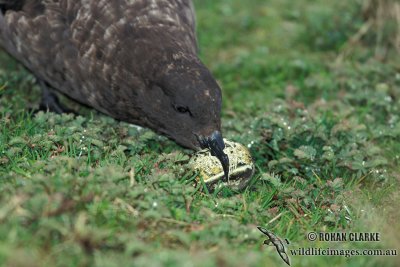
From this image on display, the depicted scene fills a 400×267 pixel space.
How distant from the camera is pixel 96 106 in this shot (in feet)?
18.2

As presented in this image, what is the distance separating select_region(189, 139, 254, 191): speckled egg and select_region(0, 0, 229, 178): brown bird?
0.20ft

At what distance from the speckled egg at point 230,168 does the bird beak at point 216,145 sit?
0.11ft

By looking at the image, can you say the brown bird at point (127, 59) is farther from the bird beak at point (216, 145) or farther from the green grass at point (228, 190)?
the green grass at point (228, 190)

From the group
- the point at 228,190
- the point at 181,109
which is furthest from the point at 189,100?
Result: the point at 228,190

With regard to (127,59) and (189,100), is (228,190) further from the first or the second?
(127,59)

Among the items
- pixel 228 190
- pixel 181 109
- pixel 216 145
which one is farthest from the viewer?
pixel 181 109

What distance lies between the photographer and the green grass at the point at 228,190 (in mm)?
3346

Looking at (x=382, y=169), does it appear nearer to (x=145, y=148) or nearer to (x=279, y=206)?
(x=279, y=206)

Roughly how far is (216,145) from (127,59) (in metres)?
1.03

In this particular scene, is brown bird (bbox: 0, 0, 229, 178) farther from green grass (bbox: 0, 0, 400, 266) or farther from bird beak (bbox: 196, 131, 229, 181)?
green grass (bbox: 0, 0, 400, 266)

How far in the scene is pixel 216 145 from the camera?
479cm

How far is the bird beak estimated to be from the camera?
459cm

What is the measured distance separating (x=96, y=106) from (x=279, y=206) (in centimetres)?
194

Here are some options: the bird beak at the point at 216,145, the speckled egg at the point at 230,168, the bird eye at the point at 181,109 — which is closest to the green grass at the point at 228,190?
the speckled egg at the point at 230,168
